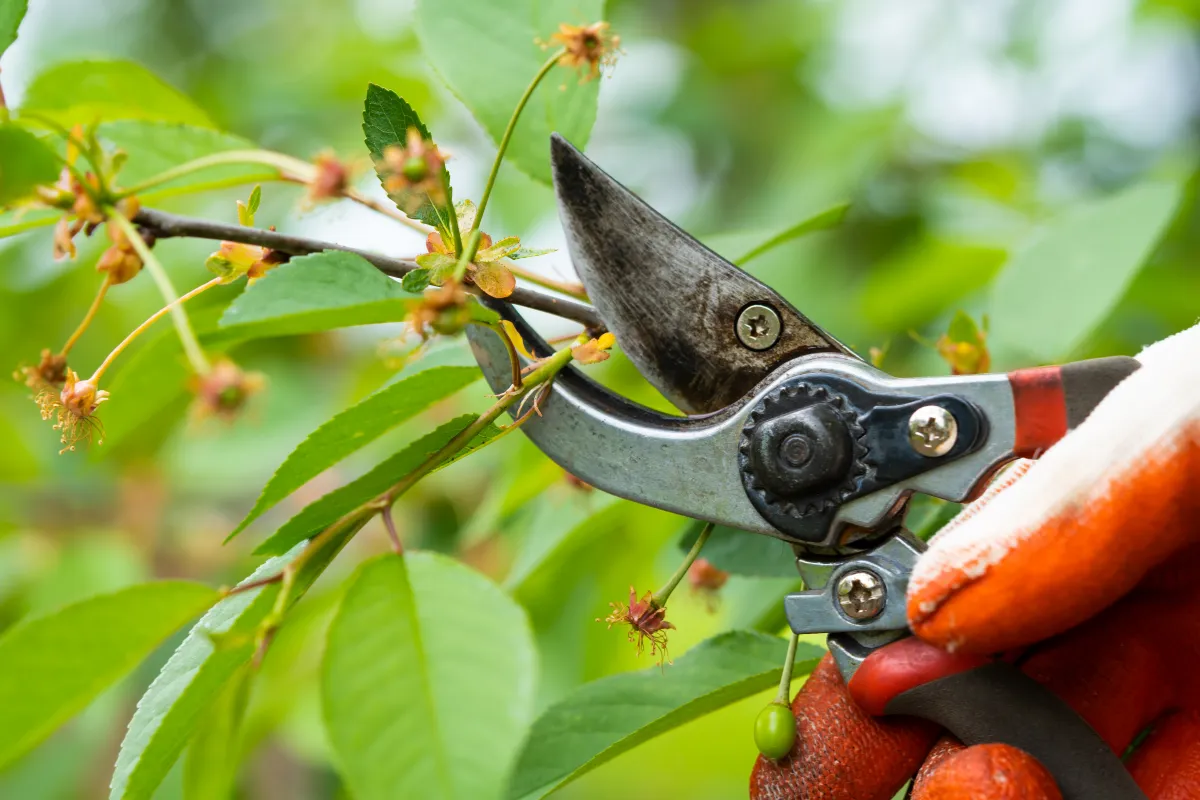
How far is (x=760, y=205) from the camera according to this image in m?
2.26

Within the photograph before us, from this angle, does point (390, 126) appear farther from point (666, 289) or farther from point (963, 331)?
Result: point (963, 331)

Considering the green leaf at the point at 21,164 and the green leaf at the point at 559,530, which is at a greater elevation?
the green leaf at the point at 21,164

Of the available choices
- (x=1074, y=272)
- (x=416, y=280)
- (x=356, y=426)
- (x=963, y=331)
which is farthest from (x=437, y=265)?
(x=1074, y=272)

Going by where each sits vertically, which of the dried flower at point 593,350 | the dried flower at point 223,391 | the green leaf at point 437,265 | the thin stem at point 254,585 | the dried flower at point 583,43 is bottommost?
the thin stem at point 254,585

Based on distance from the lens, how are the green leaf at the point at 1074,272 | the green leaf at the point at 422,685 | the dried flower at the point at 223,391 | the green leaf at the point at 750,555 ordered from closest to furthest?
the dried flower at the point at 223,391 → the green leaf at the point at 422,685 → the green leaf at the point at 750,555 → the green leaf at the point at 1074,272

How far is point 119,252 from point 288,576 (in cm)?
22

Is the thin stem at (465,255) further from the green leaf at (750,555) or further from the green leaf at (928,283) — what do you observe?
the green leaf at (928,283)

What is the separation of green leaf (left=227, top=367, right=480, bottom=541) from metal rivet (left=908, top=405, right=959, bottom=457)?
300mm

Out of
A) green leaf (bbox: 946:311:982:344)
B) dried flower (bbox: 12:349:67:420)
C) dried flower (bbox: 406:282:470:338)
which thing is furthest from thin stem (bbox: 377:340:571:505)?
green leaf (bbox: 946:311:982:344)

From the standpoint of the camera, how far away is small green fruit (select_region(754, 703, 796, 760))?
2.25ft

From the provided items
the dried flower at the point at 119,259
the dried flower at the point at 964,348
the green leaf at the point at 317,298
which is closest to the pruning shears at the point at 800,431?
the green leaf at the point at 317,298

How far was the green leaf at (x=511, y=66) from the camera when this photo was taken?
882mm

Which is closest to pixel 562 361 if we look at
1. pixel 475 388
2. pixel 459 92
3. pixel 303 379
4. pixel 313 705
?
pixel 459 92

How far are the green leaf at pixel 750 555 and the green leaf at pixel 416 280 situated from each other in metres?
0.35
